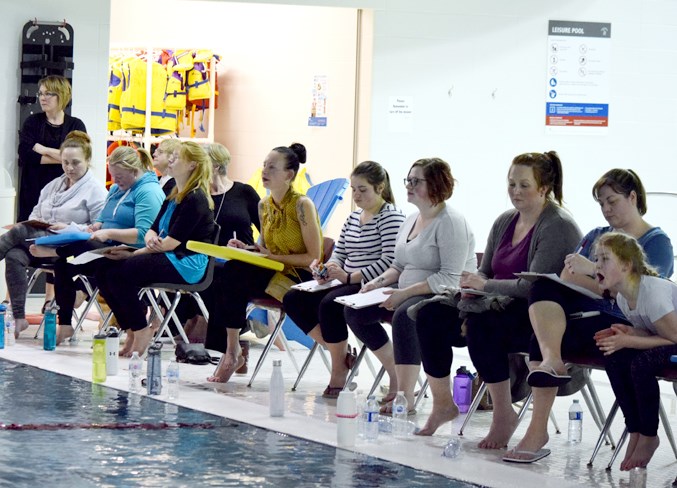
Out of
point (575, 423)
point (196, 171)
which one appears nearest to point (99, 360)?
point (196, 171)

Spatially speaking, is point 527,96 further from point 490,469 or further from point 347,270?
point 490,469

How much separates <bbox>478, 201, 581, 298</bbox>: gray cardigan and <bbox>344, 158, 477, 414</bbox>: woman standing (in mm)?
419

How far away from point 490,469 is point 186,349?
2.83 m

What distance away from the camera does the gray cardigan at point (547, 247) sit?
169 inches

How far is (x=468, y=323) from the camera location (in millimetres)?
4305

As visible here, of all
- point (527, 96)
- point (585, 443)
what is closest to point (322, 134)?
point (527, 96)

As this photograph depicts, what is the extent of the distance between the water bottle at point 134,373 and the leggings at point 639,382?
7.34 feet

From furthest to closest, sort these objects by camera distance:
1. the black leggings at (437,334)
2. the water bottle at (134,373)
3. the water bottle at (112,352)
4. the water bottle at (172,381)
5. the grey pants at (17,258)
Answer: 1. the grey pants at (17,258)
2. the water bottle at (112,352)
3. the water bottle at (134,373)
4. the water bottle at (172,381)
5. the black leggings at (437,334)

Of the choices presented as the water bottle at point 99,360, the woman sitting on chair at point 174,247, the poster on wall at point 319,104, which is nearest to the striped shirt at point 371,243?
the woman sitting on chair at point 174,247

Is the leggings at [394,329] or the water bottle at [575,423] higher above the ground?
the leggings at [394,329]

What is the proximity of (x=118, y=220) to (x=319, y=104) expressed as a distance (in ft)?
12.3

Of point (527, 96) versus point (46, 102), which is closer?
point (46, 102)

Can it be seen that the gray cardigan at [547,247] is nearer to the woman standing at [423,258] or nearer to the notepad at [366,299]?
the woman standing at [423,258]

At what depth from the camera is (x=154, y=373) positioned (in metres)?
5.18
